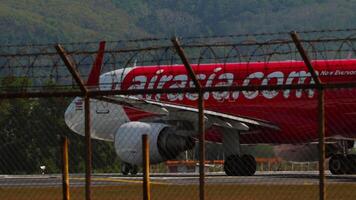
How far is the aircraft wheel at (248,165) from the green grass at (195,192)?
904 centimetres

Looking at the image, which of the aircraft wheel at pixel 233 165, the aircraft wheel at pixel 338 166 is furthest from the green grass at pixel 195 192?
the aircraft wheel at pixel 338 166

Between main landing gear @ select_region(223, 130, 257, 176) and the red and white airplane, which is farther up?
the red and white airplane

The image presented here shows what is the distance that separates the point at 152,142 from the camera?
1704 inches

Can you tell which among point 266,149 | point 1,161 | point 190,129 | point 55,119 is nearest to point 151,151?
point 190,129

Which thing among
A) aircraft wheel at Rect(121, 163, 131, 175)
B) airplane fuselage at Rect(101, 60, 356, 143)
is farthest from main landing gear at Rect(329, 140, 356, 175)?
aircraft wheel at Rect(121, 163, 131, 175)

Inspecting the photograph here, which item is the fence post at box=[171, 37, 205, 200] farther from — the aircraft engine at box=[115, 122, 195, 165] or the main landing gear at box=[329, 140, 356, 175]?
the main landing gear at box=[329, 140, 356, 175]

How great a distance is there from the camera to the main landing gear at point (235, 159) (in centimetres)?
4400

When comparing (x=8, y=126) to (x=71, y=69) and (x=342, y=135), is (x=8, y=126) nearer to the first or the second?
(x=342, y=135)

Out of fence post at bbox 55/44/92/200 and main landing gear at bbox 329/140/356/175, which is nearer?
fence post at bbox 55/44/92/200

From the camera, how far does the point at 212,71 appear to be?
45719 millimetres

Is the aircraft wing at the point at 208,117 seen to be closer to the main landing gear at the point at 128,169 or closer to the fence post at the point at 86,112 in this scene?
the main landing gear at the point at 128,169

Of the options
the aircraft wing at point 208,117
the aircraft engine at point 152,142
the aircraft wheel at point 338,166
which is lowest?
the aircraft wheel at point 338,166

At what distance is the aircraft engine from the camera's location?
1703 inches

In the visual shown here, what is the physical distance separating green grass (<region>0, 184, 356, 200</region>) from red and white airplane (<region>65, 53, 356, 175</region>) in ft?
23.4
